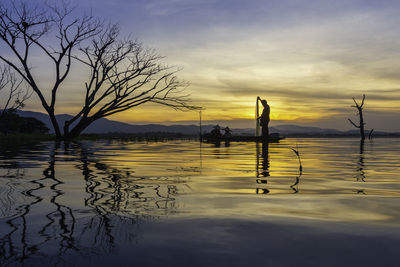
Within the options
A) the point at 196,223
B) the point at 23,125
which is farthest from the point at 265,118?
the point at 23,125

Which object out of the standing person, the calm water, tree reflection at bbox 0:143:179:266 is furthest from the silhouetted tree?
the calm water

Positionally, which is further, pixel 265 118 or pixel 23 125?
pixel 23 125

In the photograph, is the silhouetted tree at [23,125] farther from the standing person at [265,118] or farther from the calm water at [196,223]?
the calm water at [196,223]

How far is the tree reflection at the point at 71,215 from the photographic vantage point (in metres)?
2.98

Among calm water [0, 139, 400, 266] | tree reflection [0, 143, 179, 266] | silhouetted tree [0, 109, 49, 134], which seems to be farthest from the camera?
silhouetted tree [0, 109, 49, 134]

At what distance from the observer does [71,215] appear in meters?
4.07

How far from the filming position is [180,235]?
341 centimetres

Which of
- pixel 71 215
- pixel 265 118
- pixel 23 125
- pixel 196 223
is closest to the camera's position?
pixel 196 223

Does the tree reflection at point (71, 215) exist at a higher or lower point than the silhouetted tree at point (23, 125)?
lower

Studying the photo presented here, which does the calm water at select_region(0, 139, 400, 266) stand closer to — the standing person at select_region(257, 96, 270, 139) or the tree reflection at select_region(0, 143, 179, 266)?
the tree reflection at select_region(0, 143, 179, 266)

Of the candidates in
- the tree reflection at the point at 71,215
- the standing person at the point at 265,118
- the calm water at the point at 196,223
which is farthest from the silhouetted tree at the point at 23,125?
the calm water at the point at 196,223

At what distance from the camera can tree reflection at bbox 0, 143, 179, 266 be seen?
9.77 feet

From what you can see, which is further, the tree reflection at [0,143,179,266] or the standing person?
the standing person

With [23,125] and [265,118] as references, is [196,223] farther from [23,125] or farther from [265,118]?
[23,125]
